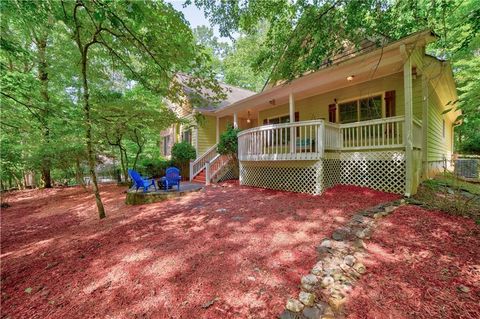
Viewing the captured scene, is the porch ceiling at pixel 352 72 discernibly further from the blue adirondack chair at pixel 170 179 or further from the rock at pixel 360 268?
the blue adirondack chair at pixel 170 179

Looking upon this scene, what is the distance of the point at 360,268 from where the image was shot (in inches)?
107

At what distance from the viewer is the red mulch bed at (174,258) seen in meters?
2.31

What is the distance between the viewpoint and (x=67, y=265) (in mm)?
3328

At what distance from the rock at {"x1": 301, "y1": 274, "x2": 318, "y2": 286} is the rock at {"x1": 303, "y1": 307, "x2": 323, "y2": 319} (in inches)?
13.5

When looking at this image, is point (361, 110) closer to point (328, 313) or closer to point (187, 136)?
point (328, 313)

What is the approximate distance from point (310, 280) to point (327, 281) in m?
0.19

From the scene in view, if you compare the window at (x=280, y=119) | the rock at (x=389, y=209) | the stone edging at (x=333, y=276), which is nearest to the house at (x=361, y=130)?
the rock at (x=389, y=209)

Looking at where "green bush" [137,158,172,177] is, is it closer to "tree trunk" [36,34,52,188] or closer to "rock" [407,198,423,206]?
"tree trunk" [36,34,52,188]

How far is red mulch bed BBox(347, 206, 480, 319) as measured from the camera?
2086 millimetres

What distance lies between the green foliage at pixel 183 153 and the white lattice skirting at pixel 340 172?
6970 mm

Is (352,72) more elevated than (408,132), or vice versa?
(352,72)

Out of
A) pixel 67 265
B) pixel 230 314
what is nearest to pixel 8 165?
pixel 67 265

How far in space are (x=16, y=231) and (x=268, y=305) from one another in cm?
710

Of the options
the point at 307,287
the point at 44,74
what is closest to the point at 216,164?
the point at 307,287
